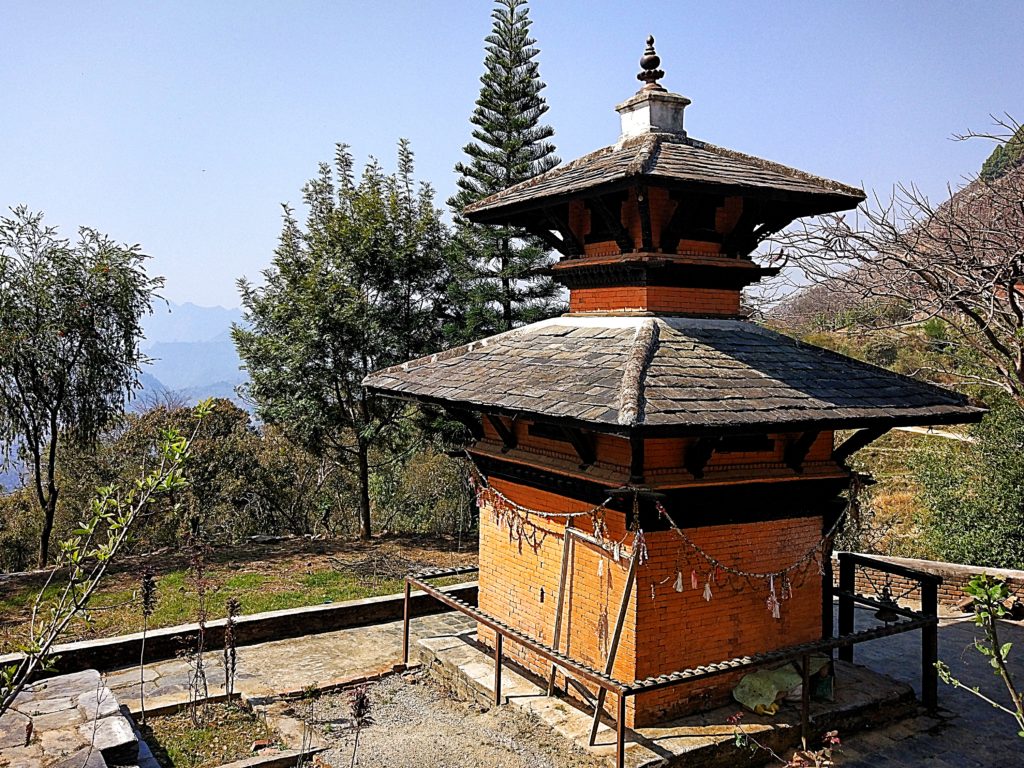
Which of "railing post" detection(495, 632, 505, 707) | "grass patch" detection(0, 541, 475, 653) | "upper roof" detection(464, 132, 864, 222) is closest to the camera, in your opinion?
"upper roof" detection(464, 132, 864, 222)

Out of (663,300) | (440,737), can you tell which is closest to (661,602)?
(440,737)

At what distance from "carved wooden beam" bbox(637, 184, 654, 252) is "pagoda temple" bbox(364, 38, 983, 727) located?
19 mm

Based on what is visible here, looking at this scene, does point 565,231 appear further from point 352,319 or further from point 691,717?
point 352,319

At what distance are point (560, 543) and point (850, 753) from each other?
284cm

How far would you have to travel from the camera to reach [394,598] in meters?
10.2

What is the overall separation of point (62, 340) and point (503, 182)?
31.0 feet

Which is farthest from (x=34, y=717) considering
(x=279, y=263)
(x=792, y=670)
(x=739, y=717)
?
(x=279, y=263)

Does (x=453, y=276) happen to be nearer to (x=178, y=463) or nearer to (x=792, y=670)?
(x=792, y=670)

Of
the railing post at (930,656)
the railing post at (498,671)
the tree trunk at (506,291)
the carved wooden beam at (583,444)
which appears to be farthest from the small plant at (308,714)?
the tree trunk at (506,291)

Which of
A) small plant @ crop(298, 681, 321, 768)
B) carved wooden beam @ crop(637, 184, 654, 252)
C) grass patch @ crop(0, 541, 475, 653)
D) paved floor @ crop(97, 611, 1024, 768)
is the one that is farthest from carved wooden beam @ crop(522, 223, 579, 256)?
grass patch @ crop(0, 541, 475, 653)

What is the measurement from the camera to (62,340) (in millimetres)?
13586

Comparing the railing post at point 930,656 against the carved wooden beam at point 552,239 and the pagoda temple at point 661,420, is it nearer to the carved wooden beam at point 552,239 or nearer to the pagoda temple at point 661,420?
the pagoda temple at point 661,420

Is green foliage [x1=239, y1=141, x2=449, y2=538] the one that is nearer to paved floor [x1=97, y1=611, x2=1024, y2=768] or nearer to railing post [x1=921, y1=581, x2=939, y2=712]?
paved floor [x1=97, y1=611, x2=1024, y2=768]

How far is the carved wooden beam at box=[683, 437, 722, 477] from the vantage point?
5969mm
